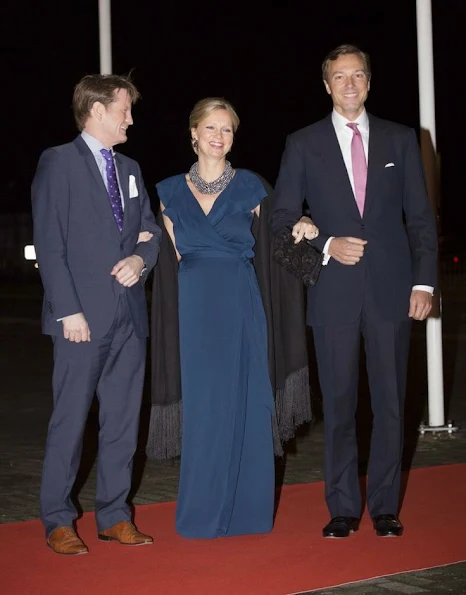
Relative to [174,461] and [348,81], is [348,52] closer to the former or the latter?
[348,81]

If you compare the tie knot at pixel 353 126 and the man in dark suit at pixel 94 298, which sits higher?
the tie knot at pixel 353 126

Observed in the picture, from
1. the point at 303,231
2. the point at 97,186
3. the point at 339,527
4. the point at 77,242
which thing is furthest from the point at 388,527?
the point at 97,186

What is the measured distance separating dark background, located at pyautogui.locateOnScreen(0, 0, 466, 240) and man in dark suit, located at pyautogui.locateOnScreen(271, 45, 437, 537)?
25602 millimetres

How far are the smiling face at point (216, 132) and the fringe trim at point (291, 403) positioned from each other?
1.17 meters

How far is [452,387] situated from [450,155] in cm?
3905

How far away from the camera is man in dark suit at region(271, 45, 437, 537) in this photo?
557cm

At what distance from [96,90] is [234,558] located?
85.9 inches

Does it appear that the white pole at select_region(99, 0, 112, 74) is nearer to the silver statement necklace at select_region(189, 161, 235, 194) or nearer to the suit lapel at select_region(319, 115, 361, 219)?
the silver statement necklace at select_region(189, 161, 235, 194)

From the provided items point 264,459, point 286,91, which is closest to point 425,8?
point 264,459

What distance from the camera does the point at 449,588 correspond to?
466 cm

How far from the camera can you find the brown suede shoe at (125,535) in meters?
5.51

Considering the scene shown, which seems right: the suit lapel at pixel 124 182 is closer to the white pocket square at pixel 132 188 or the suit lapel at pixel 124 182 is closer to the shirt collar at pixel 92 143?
the white pocket square at pixel 132 188

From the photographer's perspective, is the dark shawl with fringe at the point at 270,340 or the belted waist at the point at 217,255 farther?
the dark shawl with fringe at the point at 270,340

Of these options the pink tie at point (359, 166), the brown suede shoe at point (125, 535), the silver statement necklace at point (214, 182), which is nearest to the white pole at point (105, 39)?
the silver statement necklace at point (214, 182)
